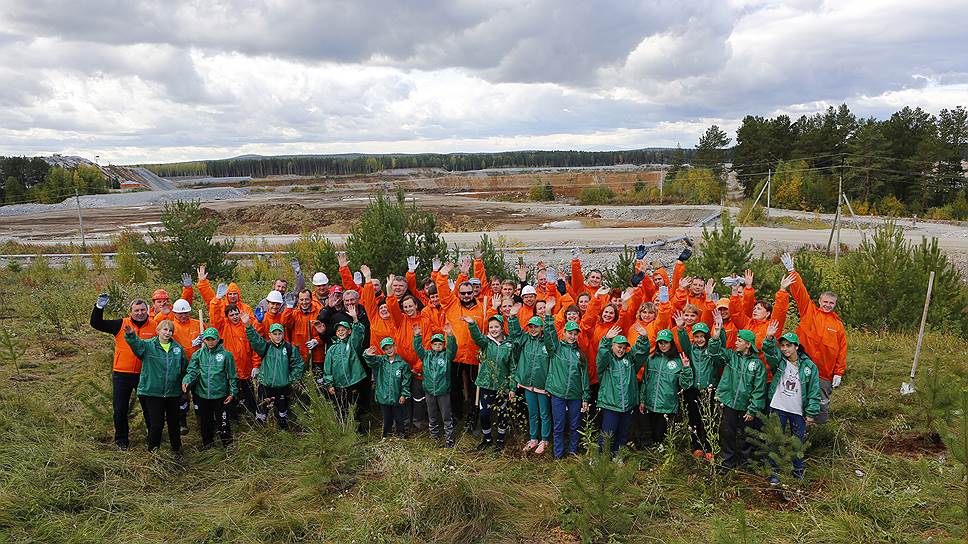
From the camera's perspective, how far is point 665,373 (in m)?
5.43

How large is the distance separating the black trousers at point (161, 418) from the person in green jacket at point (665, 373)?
4466 millimetres

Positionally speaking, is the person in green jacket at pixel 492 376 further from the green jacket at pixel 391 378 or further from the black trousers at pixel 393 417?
the black trousers at pixel 393 417

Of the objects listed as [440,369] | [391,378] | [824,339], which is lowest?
[391,378]

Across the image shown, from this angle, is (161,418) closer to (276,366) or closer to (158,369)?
(158,369)

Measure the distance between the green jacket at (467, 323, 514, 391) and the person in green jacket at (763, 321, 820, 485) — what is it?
2303 millimetres

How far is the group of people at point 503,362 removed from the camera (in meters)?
5.32

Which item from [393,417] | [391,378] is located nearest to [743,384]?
[391,378]

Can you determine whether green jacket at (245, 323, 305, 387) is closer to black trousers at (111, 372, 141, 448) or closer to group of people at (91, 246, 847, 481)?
group of people at (91, 246, 847, 481)

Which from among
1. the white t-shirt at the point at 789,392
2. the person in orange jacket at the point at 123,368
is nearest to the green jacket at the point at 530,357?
the white t-shirt at the point at 789,392

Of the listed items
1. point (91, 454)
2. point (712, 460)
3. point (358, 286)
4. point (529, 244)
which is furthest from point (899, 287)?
point (529, 244)

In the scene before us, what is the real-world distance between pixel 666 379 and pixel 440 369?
216 cm

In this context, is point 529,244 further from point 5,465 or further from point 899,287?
point 5,465

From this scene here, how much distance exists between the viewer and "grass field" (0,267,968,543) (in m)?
4.43

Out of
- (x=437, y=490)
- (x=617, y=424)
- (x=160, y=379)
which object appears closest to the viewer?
(x=437, y=490)
